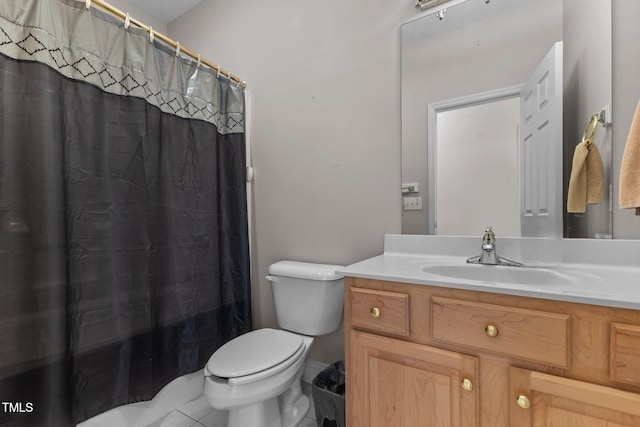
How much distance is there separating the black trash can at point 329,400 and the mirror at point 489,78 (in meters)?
0.81

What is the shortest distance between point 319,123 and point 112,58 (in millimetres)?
979

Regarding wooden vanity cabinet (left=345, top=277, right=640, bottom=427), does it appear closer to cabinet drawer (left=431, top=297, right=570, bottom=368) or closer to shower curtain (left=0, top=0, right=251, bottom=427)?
cabinet drawer (left=431, top=297, right=570, bottom=368)

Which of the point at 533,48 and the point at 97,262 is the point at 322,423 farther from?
the point at 533,48

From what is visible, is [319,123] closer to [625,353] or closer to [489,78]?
[489,78]

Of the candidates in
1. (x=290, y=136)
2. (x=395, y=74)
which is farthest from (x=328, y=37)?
(x=290, y=136)

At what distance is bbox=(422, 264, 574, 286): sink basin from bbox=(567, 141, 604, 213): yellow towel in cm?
29

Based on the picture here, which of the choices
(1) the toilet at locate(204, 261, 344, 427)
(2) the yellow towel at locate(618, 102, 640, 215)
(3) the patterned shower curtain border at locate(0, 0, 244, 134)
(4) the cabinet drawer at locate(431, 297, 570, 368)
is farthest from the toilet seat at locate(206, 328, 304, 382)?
(2) the yellow towel at locate(618, 102, 640, 215)

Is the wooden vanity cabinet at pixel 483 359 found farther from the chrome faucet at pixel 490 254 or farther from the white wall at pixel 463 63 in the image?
the white wall at pixel 463 63

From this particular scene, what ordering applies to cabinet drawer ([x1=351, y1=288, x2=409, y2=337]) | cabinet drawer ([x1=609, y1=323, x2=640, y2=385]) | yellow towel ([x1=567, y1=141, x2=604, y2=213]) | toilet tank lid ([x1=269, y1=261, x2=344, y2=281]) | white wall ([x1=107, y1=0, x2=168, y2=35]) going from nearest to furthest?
cabinet drawer ([x1=609, y1=323, x2=640, y2=385])
cabinet drawer ([x1=351, y1=288, x2=409, y2=337])
yellow towel ([x1=567, y1=141, x2=604, y2=213])
toilet tank lid ([x1=269, y1=261, x2=344, y2=281])
white wall ([x1=107, y1=0, x2=168, y2=35])

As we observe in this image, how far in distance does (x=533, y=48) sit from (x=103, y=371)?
2.17 meters

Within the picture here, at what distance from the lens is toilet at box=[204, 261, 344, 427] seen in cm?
112

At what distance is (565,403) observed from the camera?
70cm

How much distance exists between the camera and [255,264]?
189 cm

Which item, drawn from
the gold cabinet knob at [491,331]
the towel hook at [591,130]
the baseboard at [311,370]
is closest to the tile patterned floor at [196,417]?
the baseboard at [311,370]
